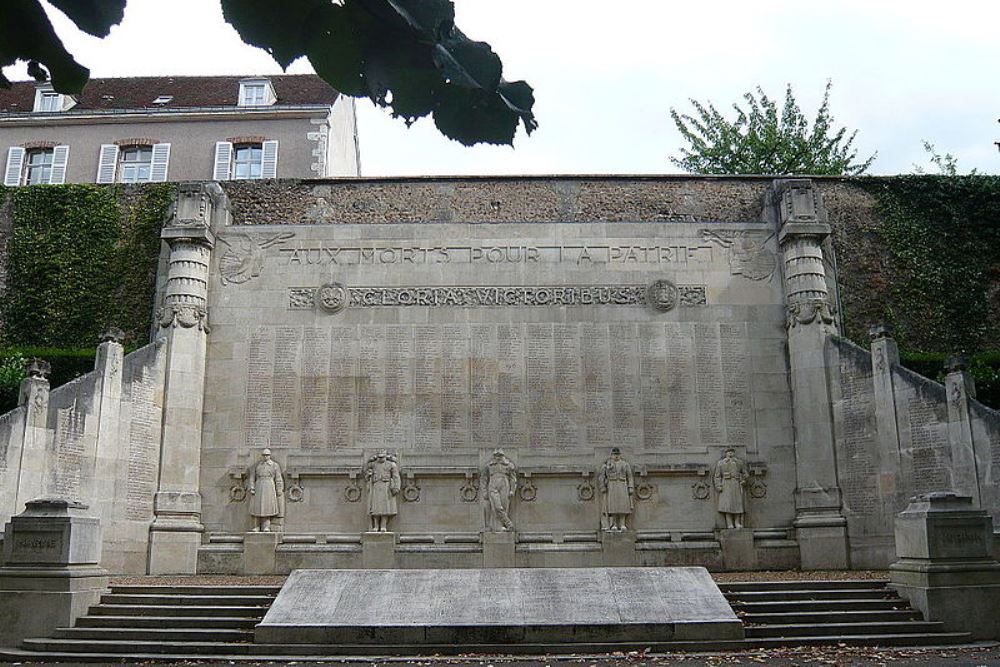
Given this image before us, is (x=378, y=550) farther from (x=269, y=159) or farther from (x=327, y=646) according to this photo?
(x=269, y=159)

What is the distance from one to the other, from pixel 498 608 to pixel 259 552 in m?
7.76

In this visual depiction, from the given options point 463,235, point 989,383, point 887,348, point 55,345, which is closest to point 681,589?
point 887,348

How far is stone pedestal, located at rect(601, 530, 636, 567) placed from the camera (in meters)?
18.3

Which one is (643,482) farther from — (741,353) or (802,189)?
(802,189)

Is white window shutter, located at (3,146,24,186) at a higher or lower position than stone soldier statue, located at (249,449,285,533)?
higher

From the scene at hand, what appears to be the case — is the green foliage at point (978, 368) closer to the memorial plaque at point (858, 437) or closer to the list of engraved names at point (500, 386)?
the memorial plaque at point (858, 437)

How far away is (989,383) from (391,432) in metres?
11.5

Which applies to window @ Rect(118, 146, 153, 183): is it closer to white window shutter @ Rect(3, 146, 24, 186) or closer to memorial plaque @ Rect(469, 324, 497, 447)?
white window shutter @ Rect(3, 146, 24, 186)

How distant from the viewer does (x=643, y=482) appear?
62.5ft

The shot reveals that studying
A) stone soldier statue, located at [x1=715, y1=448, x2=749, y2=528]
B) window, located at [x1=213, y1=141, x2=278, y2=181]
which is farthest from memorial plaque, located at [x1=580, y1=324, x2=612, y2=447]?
window, located at [x1=213, y1=141, x2=278, y2=181]

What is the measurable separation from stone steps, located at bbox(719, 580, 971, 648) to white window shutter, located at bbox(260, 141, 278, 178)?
23.8m

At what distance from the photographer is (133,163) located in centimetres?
3288

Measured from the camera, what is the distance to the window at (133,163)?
32500mm

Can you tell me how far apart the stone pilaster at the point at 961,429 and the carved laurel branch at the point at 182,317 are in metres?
14.3
